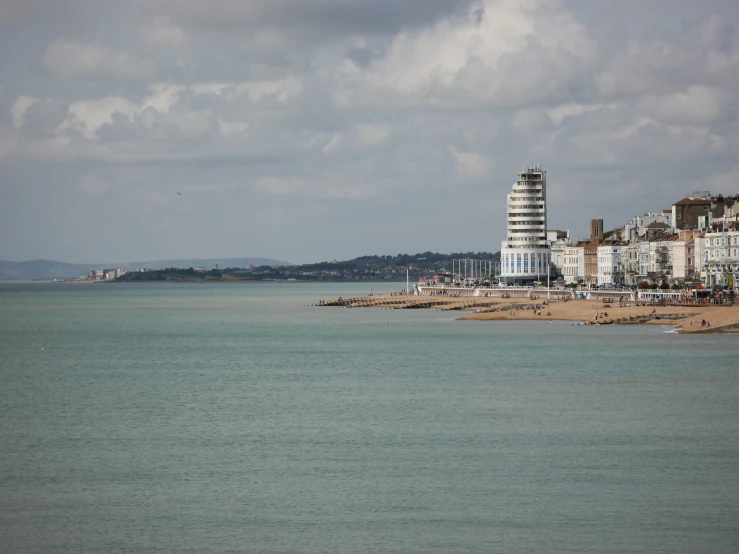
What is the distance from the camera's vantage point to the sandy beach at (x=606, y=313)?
102m

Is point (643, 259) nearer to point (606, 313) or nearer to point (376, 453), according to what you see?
point (606, 313)

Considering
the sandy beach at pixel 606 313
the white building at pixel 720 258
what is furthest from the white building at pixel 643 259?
the white building at pixel 720 258

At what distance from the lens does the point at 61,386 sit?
210 ft

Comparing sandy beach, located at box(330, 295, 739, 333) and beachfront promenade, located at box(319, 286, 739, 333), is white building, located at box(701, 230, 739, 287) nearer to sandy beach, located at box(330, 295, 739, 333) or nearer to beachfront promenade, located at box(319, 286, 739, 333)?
beachfront promenade, located at box(319, 286, 739, 333)

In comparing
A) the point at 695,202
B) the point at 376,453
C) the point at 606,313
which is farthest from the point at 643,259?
the point at 376,453

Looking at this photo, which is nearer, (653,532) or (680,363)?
(653,532)

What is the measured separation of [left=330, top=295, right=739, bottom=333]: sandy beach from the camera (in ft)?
334

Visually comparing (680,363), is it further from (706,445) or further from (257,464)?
(257,464)

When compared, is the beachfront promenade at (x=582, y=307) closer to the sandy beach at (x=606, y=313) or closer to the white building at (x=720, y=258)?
the sandy beach at (x=606, y=313)

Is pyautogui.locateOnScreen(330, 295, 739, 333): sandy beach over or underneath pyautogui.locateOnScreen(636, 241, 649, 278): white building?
underneath

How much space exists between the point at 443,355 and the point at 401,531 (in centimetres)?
5200

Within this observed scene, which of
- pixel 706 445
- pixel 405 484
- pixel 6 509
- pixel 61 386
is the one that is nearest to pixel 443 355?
pixel 61 386

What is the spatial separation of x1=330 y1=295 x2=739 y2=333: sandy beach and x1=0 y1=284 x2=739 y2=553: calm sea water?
21652mm

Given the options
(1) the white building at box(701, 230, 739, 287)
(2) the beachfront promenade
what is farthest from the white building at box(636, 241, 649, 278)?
(1) the white building at box(701, 230, 739, 287)
